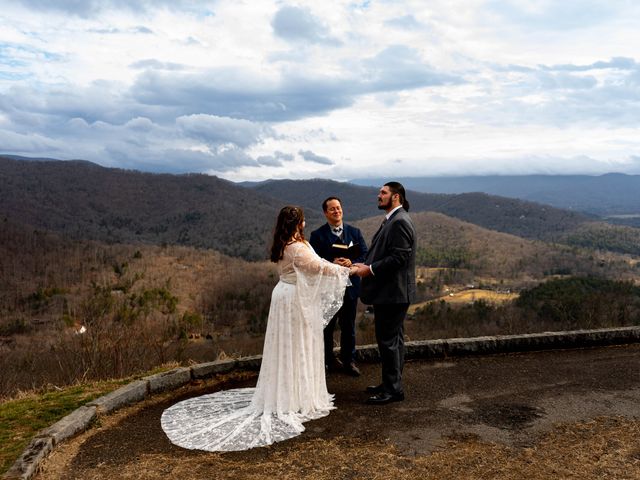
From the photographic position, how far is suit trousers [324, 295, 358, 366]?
23.0ft

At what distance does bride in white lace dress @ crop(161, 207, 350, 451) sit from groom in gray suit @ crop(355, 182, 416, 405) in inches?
15.5

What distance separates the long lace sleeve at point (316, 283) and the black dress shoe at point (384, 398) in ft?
3.23

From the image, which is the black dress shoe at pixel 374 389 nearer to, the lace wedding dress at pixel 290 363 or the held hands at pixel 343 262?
the lace wedding dress at pixel 290 363

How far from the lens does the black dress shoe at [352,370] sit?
280 inches

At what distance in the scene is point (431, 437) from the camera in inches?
204

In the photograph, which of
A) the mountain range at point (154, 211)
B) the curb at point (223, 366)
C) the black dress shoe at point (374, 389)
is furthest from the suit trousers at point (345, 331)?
the mountain range at point (154, 211)

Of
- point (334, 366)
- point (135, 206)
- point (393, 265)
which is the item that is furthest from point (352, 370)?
point (135, 206)

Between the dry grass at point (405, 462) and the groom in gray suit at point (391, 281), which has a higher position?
the groom in gray suit at point (391, 281)

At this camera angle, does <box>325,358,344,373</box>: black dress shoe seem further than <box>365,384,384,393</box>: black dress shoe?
Yes

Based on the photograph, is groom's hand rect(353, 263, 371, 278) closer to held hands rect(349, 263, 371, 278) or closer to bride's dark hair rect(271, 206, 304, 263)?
held hands rect(349, 263, 371, 278)

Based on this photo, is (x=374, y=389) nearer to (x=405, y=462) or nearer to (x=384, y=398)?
(x=384, y=398)

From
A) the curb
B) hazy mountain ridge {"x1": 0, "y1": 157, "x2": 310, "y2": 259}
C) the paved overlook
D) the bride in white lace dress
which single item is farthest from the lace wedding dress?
hazy mountain ridge {"x1": 0, "y1": 157, "x2": 310, "y2": 259}

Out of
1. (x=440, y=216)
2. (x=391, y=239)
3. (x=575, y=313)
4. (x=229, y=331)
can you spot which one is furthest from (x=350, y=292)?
(x=440, y=216)

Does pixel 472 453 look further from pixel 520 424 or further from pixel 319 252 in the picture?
pixel 319 252
